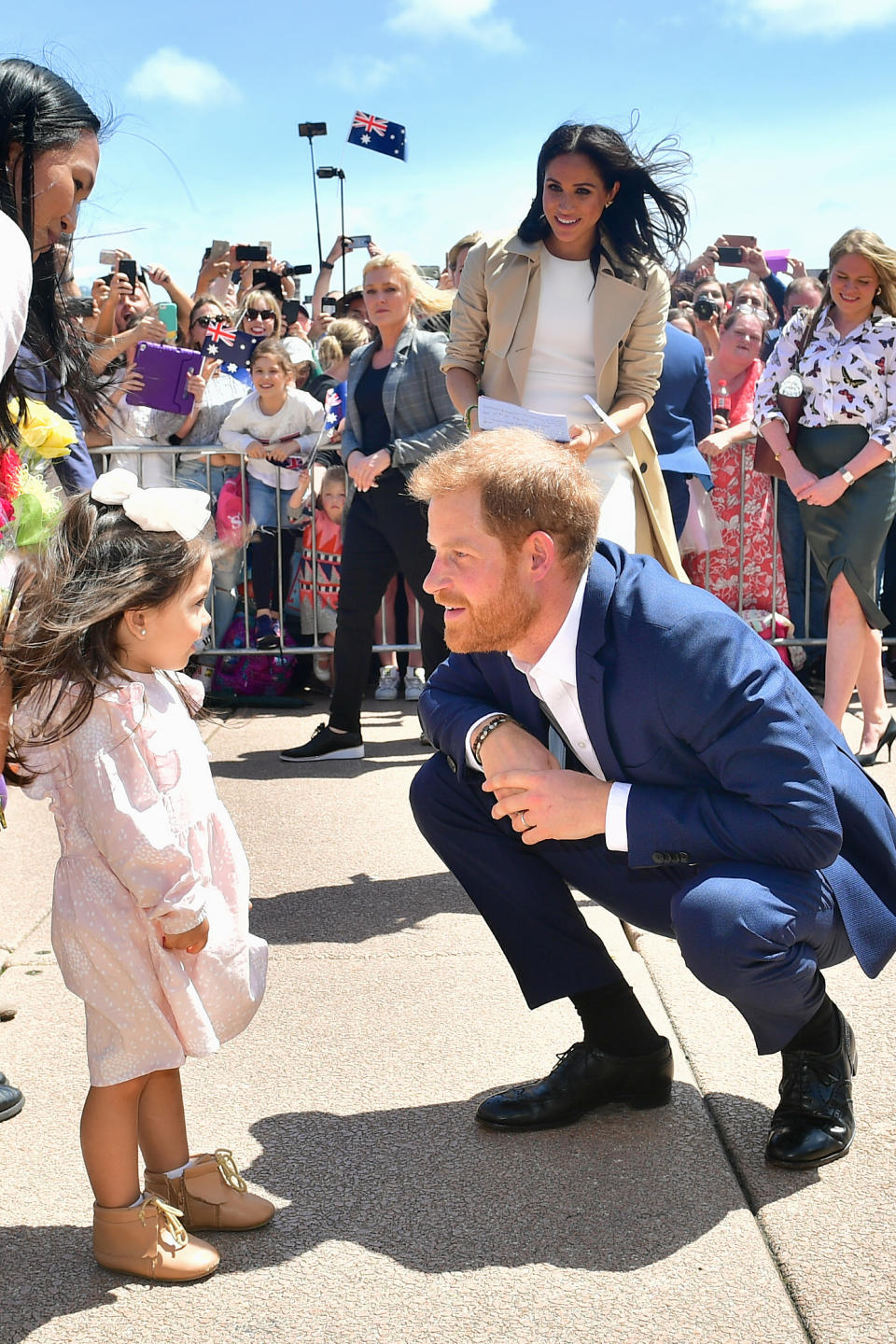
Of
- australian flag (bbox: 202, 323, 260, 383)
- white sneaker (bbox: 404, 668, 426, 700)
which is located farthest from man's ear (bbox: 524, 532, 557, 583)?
australian flag (bbox: 202, 323, 260, 383)

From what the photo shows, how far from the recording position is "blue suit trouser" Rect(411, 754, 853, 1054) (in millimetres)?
2408

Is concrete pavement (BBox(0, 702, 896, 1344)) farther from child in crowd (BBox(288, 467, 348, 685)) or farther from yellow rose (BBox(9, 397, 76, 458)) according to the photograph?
child in crowd (BBox(288, 467, 348, 685))

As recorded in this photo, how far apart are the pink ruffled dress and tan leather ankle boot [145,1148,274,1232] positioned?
22 cm

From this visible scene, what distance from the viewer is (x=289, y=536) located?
7.76m

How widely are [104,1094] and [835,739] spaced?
146cm

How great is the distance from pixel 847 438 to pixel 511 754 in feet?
11.2

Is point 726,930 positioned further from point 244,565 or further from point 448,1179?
point 244,565

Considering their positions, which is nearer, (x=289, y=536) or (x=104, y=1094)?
(x=104, y=1094)

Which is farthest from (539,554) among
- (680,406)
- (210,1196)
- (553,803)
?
(680,406)

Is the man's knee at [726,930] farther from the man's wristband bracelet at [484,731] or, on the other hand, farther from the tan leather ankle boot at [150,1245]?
the tan leather ankle boot at [150,1245]

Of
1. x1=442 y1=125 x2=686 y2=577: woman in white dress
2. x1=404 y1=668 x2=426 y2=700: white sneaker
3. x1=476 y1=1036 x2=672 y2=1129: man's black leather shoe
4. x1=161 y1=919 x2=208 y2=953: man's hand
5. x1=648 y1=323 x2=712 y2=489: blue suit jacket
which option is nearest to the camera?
x1=161 y1=919 x2=208 y2=953: man's hand

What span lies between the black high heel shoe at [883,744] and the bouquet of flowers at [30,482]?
3978 millimetres

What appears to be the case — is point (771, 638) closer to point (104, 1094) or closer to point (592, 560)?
point (592, 560)

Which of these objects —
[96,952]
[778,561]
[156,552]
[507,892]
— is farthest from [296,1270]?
[778,561]
